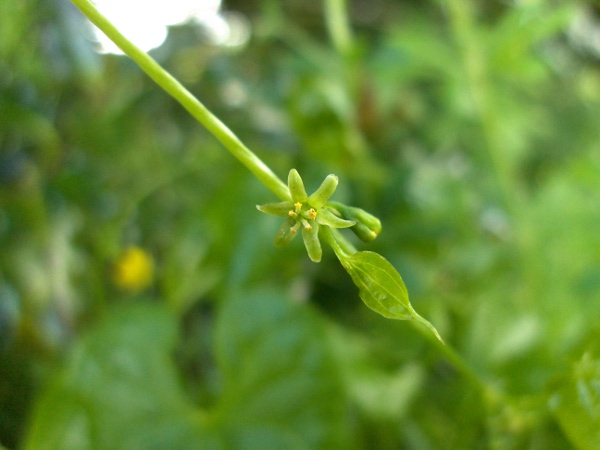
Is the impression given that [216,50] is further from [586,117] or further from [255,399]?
[586,117]

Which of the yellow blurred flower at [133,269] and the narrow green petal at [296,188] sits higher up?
the yellow blurred flower at [133,269]

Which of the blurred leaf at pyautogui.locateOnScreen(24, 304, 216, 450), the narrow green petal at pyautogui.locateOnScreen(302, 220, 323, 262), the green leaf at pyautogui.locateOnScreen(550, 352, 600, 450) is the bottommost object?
the green leaf at pyautogui.locateOnScreen(550, 352, 600, 450)

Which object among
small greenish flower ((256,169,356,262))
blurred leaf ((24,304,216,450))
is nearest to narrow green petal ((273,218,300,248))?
small greenish flower ((256,169,356,262))

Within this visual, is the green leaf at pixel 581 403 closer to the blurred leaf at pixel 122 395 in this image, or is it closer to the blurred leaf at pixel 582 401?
the blurred leaf at pixel 582 401

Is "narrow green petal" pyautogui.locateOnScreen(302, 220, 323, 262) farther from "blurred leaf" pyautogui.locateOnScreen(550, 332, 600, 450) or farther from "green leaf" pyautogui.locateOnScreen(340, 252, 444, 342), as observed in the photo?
"blurred leaf" pyautogui.locateOnScreen(550, 332, 600, 450)

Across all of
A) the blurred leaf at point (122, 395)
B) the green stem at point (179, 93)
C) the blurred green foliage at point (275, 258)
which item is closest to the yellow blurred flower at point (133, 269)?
the blurred green foliage at point (275, 258)

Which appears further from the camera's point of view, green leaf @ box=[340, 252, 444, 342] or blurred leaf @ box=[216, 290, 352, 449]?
blurred leaf @ box=[216, 290, 352, 449]
